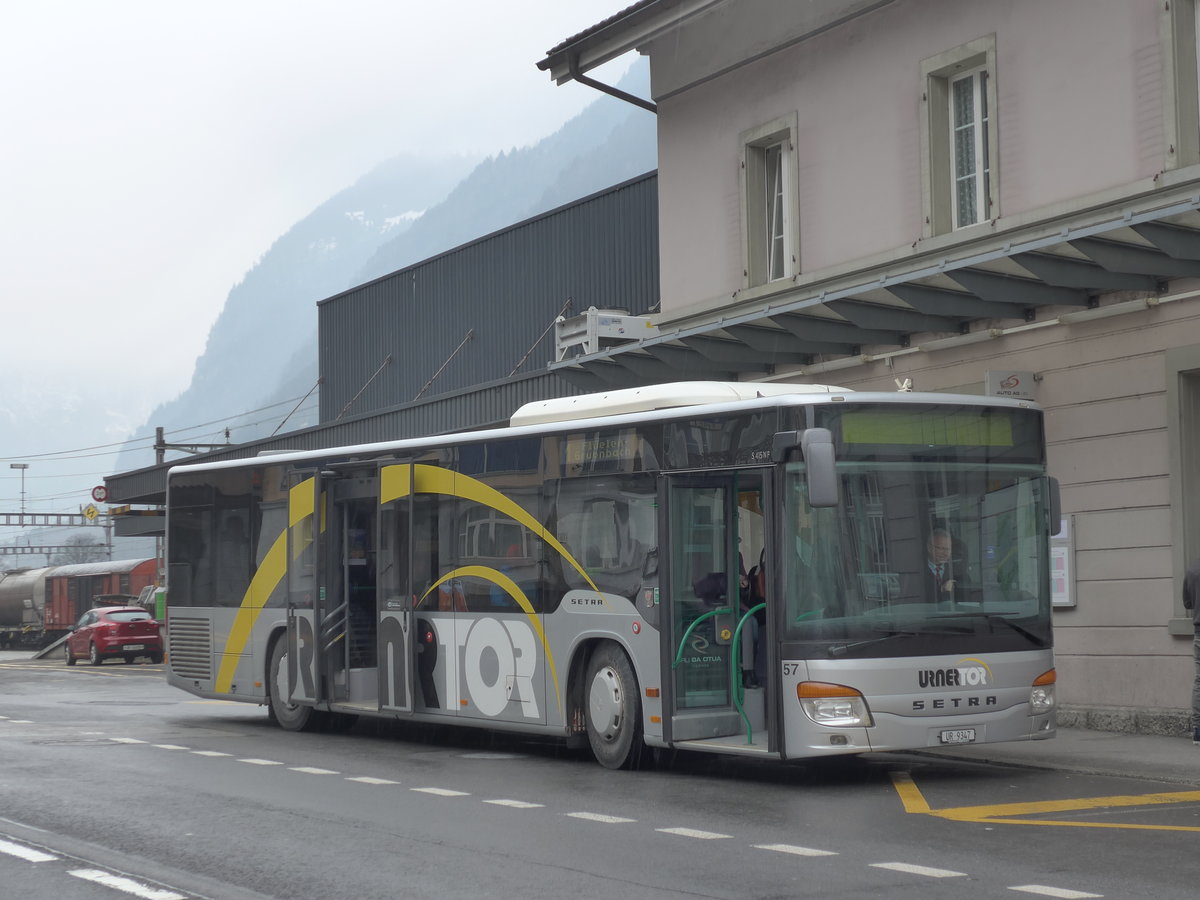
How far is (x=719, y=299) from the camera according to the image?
21.4m

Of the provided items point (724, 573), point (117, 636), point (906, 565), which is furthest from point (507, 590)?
point (117, 636)

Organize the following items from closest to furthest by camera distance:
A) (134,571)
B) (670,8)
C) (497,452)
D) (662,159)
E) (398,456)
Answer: (497,452)
(398,456)
(670,8)
(662,159)
(134,571)

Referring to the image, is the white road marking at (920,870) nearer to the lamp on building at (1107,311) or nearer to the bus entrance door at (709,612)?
the bus entrance door at (709,612)

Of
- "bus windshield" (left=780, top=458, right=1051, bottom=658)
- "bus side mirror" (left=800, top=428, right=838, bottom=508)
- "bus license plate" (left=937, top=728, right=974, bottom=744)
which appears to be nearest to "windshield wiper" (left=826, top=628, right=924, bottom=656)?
"bus windshield" (left=780, top=458, right=1051, bottom=658)

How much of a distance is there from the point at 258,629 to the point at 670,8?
9.17 meters

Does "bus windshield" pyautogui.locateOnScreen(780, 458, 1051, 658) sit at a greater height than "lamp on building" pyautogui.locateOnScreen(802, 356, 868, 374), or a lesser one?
lesser

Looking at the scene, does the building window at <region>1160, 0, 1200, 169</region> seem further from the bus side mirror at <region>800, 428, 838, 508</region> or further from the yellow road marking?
the yellow road marking

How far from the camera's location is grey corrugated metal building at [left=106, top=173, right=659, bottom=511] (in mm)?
28109

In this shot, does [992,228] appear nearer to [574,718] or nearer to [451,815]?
[574,718]

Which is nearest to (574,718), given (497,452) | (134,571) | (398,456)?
(497,452)

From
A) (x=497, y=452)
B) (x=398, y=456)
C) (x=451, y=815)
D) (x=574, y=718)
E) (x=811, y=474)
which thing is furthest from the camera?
(x=398, y=456)

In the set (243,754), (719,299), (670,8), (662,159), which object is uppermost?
(670,8)

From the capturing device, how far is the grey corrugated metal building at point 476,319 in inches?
1107

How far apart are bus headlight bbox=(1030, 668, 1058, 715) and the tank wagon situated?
46.8m
